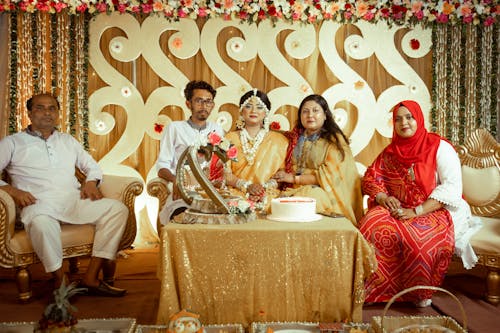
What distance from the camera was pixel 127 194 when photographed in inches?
152

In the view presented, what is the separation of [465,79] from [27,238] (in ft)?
17.1

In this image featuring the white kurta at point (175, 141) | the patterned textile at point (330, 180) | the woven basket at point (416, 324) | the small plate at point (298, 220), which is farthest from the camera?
the white kurta at point (175, 141)

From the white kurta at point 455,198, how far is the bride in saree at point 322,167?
664mm

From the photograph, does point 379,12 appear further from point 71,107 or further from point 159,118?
point 71,107

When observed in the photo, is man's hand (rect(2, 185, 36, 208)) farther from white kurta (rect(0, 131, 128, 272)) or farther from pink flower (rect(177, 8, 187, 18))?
pink flower (rect(177, 8, 187, 18))

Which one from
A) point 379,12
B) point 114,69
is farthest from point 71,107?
point 379,12

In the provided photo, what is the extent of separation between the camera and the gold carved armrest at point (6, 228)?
325cm

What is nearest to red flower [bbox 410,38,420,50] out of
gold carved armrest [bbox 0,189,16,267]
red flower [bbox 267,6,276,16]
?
red flower [bbox 267,6,276,16]

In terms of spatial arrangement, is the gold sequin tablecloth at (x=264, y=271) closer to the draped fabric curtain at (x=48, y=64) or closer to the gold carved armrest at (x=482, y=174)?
the gold carved armrest at (x=482, y=174)

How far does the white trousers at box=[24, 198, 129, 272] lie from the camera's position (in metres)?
3.29

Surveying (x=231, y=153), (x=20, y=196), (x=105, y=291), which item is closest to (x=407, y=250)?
(x=231, y=153)

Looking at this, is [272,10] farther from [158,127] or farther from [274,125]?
[158,127]

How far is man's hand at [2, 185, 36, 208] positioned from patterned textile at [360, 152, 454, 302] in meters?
2.59

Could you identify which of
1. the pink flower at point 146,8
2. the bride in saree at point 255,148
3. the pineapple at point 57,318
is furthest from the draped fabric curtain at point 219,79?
the pineapple at point 57,318
